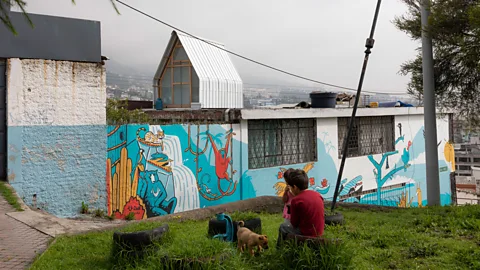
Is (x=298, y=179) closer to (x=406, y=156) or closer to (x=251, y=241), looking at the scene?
(x=251, y=241)

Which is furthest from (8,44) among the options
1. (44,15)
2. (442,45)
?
(442,45)

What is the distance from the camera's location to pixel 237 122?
14.3m

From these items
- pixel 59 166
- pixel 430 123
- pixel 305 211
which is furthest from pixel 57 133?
pixel 430 123

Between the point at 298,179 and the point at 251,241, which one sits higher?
the point at 298,179

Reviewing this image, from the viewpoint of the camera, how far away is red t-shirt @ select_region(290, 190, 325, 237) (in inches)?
197

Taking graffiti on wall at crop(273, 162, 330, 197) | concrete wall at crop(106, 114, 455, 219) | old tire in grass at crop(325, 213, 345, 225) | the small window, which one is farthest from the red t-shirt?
the small window

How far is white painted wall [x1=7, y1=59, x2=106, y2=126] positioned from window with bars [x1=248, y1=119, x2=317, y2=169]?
5.15m

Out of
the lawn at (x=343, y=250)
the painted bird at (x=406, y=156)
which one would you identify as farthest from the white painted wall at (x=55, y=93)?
the painted bird at (x=406, y=156)

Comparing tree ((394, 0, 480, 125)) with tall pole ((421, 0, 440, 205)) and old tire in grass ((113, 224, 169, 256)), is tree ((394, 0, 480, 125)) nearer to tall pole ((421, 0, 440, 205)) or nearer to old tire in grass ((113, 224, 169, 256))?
tall pole ((421, 0, 440, 205))

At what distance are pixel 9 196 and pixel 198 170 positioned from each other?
17.2 ft

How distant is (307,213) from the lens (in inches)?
198

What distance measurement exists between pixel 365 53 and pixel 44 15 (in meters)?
7.68

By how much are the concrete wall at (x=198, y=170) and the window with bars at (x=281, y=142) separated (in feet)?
0.84

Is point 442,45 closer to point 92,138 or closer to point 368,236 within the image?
point 368,236
